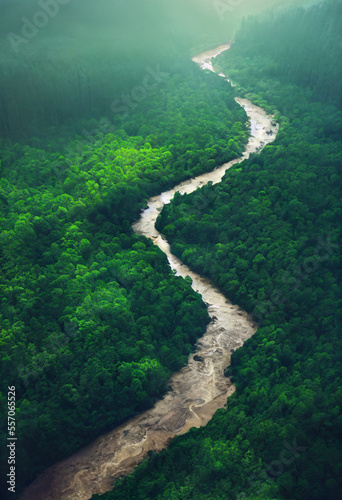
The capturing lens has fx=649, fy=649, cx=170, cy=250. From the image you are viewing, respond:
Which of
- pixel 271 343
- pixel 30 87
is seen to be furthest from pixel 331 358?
pixel 30 87
